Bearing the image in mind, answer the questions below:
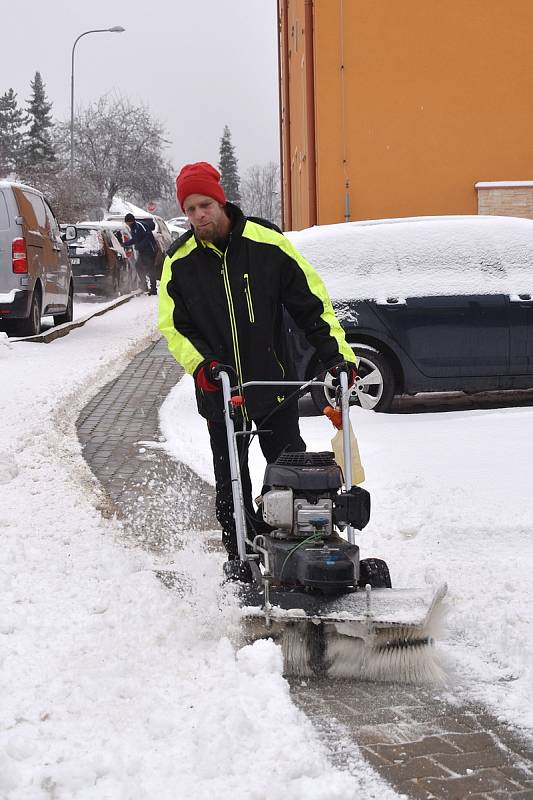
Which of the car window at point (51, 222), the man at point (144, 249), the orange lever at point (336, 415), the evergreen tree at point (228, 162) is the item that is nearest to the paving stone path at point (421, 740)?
the orange lever at point (336, 415)

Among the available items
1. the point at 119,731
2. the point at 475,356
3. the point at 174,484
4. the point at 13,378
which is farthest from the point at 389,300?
the point at 119,731

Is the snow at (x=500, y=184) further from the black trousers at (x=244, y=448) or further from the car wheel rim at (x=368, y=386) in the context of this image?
the black trousers at (x=244, y=448)

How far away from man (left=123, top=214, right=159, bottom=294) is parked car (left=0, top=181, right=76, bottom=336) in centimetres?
898

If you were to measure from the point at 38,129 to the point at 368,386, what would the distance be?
252 feet

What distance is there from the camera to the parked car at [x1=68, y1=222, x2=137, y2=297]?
2308 cm

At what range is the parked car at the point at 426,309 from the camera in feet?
29.3

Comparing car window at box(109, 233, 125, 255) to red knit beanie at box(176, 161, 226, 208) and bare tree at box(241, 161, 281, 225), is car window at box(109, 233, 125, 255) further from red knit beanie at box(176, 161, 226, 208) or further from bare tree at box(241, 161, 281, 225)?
bare tree at box(241, 161, 281, 225)

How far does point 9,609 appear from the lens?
4367 mm

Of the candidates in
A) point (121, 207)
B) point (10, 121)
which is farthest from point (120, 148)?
point (10, 121)

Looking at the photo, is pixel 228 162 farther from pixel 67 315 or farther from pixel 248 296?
pixel 248 296

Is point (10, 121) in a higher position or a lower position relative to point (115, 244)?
higher

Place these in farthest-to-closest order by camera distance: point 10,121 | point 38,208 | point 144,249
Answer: point 10,121 < point 144,249 < point 38,208

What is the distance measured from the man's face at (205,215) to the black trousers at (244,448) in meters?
0.79

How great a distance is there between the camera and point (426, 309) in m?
8.95
